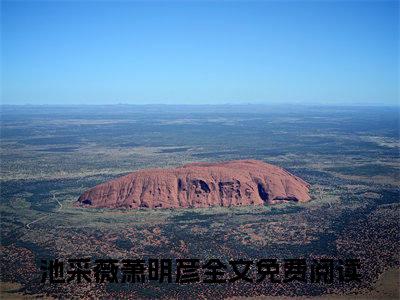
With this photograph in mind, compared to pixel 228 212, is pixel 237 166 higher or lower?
higher

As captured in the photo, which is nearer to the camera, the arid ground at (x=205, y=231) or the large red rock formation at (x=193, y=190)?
the arid ground at (x=205, y=231)

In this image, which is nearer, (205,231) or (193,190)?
(205,231)

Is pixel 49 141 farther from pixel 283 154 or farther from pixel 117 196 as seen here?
pixel 117 196

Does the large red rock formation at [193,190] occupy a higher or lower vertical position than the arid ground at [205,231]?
higher

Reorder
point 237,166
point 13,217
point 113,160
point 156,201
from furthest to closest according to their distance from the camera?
1. point 113,160
2. point 237,166
3. point 156,201
4. point 13,217

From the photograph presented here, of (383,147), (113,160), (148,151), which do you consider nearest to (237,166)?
(113,160)

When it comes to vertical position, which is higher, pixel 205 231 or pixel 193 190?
pixel 193 190

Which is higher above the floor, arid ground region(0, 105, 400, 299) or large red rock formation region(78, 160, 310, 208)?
large red rock formation region(78, 160, 310, 208)

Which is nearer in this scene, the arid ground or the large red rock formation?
the arid ground
